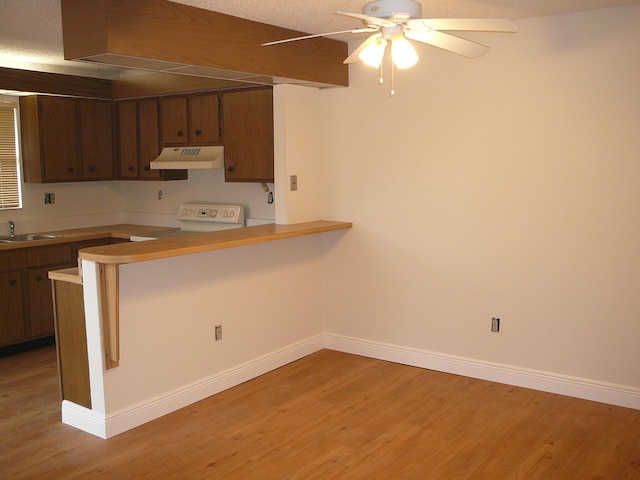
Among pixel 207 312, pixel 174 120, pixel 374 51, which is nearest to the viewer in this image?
pixel 374 51

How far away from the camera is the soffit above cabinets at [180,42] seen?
309 cm

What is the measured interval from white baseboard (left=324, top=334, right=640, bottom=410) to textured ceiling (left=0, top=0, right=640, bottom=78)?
2.31 meters

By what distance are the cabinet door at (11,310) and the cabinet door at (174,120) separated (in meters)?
1.70

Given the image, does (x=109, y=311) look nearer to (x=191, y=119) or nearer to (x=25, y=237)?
(x=191, y=119)

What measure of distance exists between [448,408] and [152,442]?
1.79m

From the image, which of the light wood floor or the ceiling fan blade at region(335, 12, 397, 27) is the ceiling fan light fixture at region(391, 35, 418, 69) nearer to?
the ceiling fan blade at region(335, 12, 397, 27)

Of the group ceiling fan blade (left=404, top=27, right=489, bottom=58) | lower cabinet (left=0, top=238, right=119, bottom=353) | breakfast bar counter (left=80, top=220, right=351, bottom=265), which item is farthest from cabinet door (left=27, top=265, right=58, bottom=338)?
ceiling fan blade (left=404, top=27, right=489, bottom=58)

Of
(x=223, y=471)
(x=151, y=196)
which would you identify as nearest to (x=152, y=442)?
(x=223, y=471)

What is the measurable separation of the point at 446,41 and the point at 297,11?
124 cm

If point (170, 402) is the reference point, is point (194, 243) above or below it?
above

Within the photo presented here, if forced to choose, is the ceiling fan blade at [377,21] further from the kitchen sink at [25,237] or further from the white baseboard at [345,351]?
the kitchen sink at [25,237]

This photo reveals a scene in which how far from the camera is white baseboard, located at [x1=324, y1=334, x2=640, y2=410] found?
391cm

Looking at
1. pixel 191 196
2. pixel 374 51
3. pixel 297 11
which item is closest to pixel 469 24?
pixel 374 51

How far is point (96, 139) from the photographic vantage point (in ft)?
19.3
